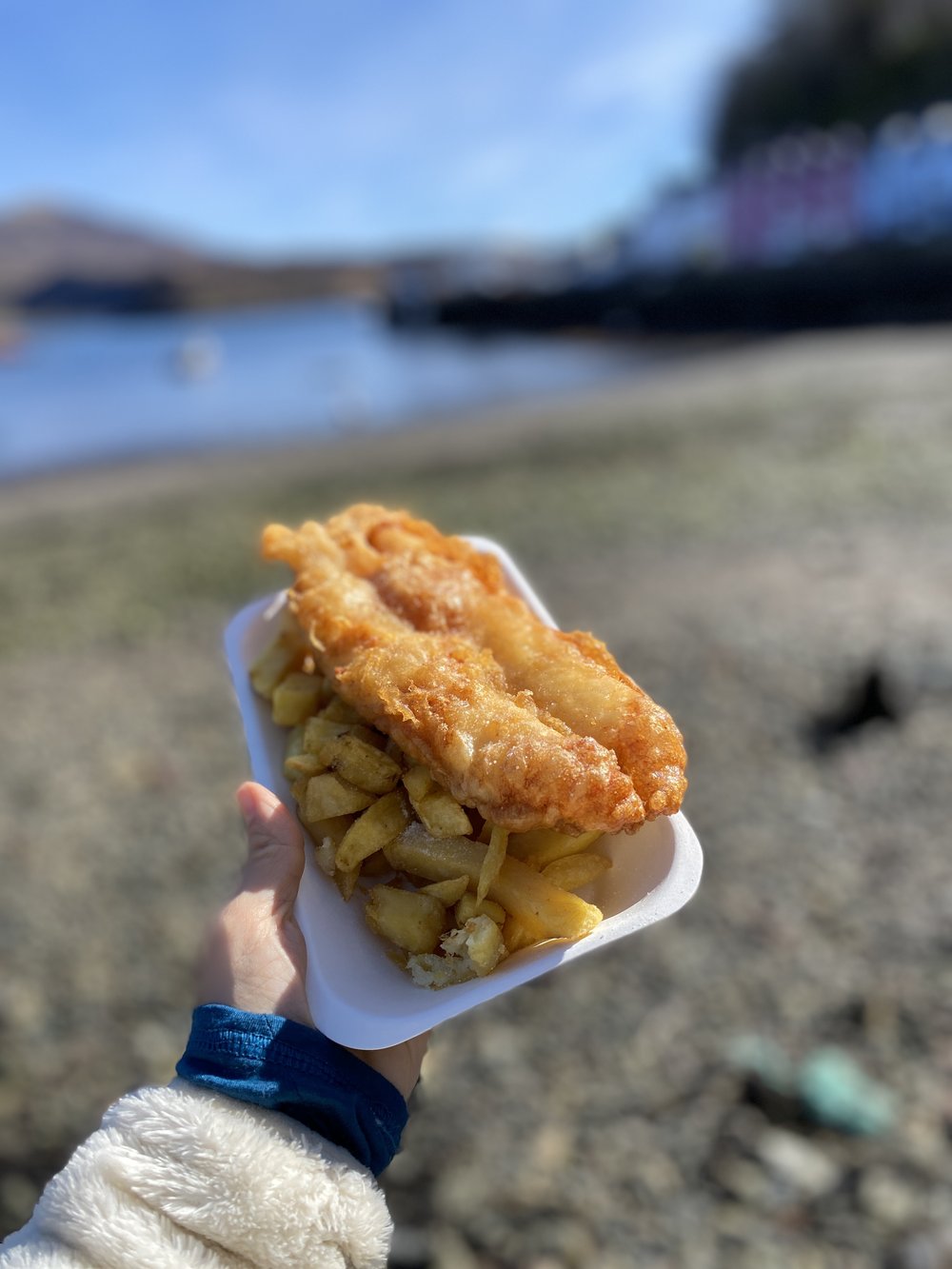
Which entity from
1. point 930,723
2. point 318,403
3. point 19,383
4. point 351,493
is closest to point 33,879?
point 930,723

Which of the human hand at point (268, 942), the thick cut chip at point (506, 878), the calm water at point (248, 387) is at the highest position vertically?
the thick cut chip at point (506, 878)

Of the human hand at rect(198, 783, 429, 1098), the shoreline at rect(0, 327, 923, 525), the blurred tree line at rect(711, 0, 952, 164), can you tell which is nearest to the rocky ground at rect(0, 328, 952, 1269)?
the human hand at rect(198, 783, 429, 1098)

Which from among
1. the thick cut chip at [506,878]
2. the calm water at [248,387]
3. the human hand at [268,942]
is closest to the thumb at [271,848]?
the human hand at [268,942]

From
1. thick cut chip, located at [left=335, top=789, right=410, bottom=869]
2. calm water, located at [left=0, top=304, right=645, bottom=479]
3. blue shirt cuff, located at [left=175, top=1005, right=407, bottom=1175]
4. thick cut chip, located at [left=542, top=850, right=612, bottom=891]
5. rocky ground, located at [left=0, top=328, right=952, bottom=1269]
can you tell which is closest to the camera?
blue shirt cuff, located at [left=175, top=1005, right=407, bottom=1175]

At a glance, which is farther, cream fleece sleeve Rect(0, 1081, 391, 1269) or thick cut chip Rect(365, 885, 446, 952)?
thick cut chip Rect(365, 885, 446, 952)

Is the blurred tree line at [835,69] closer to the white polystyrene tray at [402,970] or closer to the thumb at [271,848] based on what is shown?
the white polystyrene tray at [402,970]

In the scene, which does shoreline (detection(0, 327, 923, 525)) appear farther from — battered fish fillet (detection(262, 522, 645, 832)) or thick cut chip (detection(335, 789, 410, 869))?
thick cut chip (detection(335, 789, 410, 869))
